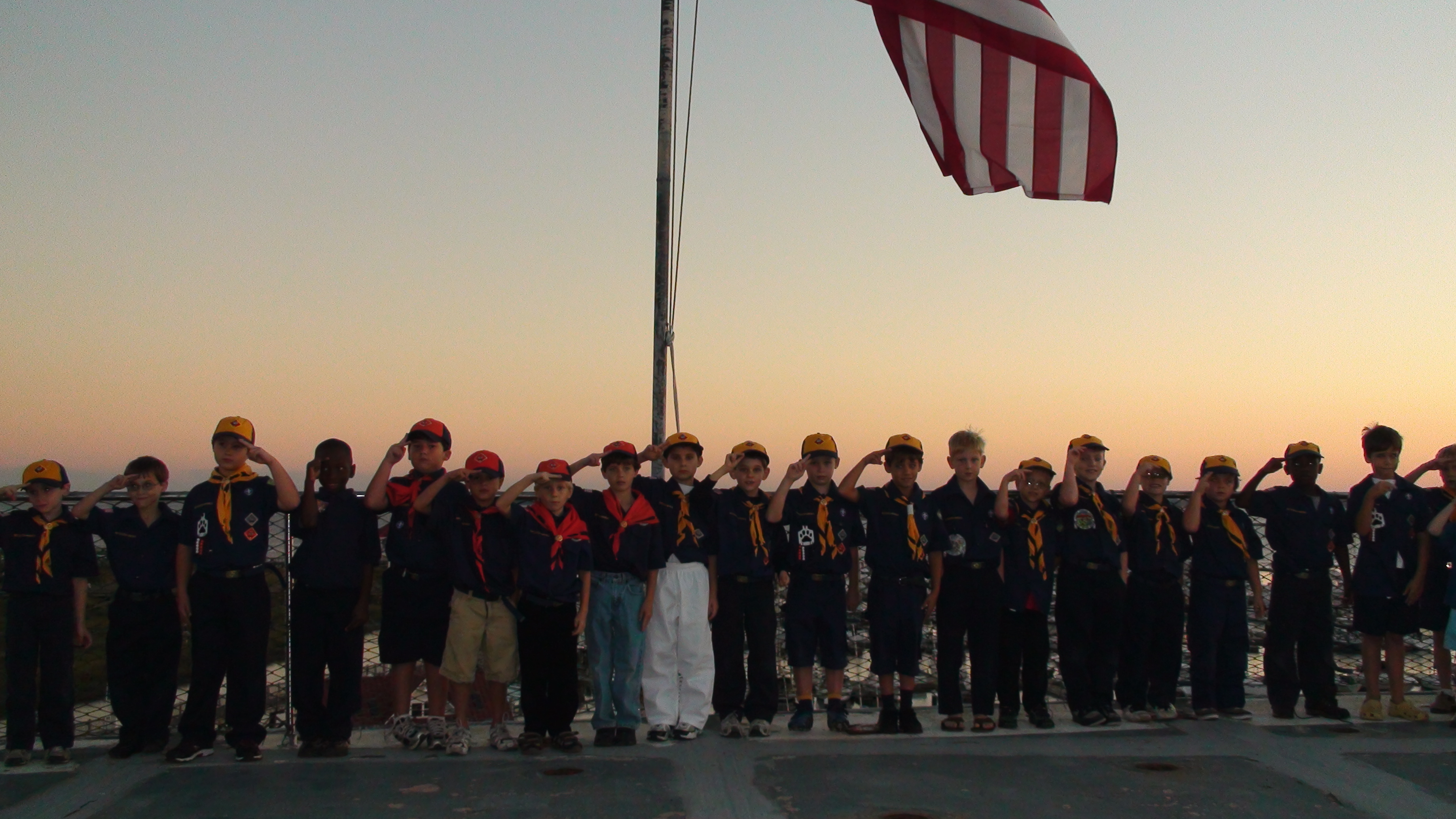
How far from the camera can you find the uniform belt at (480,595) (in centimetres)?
555

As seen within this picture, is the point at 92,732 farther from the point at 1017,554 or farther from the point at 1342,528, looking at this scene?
the point at 1342,528

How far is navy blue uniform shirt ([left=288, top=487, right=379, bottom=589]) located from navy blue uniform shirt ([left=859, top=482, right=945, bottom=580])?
9.02 ft

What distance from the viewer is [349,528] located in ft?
18.4

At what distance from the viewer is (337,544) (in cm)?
555

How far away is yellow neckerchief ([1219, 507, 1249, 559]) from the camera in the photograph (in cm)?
643

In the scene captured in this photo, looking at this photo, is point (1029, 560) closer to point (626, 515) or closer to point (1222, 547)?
point (1222, 547)

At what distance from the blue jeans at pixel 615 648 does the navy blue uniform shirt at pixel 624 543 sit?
2.4 inches

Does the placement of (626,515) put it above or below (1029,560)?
above

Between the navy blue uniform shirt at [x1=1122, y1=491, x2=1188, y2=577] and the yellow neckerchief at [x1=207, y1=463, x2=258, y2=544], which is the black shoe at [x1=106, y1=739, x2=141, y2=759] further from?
the navy blue uniform shirt at [x1=1122, y1=491, x2=1188, y2=577]

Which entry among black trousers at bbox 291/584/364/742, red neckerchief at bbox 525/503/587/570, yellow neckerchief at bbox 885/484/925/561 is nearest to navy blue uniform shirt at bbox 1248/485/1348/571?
yellow neckerchief at bbox 885/484/925/561

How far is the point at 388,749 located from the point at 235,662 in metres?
0.90

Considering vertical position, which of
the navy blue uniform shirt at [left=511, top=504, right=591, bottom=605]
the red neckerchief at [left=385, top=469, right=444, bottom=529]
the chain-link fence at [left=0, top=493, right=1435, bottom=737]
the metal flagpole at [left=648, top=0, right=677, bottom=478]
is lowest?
the chain-link fence at [left=0, top=493, right=1435, bottom=737]

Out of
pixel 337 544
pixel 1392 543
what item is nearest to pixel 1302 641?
pixel 1392 543

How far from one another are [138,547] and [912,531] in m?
4.15
